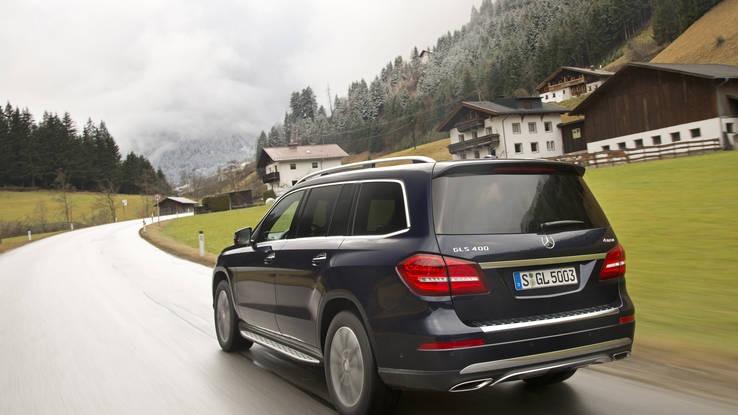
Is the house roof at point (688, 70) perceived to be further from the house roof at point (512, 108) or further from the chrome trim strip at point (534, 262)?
the chrome trim strip at point (534, 262)

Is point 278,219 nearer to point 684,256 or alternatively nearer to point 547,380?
point 547,380

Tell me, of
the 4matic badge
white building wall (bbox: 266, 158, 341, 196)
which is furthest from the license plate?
white building wall (bbox: 266, 158, 341, 196)

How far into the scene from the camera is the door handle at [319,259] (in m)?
4.42

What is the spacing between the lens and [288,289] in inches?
196

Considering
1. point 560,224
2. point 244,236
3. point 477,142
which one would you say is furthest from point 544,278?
point 477,142

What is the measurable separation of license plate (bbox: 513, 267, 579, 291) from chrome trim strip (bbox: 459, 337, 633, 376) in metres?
0.40

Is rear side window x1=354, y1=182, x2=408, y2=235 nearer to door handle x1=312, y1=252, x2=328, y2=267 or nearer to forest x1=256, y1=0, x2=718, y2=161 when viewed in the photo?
door handle x1=312, y1=252, x2=328, y2=267

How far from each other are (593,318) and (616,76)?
52.0 meters

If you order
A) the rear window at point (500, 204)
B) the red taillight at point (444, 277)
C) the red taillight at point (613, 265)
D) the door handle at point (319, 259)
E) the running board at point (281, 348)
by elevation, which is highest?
the rear window at point (500, 204)

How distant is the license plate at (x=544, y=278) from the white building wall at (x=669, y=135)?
144 feet

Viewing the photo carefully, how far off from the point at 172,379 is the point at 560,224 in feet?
12.1

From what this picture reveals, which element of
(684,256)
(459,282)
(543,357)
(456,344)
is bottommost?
(684,256)

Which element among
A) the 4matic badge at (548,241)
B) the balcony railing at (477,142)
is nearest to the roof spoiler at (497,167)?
the 4matic badge at (548,241)

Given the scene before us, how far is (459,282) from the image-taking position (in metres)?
3.55
